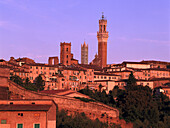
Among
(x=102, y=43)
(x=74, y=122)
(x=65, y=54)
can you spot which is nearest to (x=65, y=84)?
(x=65, y=54)

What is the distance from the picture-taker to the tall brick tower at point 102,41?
158 meters

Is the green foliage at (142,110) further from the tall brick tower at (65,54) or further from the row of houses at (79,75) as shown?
the tall brick tower at (65,54)

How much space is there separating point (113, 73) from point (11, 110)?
218 feet

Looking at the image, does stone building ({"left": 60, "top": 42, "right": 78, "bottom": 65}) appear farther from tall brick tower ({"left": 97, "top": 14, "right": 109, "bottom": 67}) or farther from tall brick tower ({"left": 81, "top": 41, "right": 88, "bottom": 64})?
tall brick tower ({"left": 81, "top": 41, "right": 88, "bottom": 64})

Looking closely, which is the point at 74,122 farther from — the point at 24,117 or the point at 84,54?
the point at 84,54

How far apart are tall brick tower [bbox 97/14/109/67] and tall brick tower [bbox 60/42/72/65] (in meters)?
31.5

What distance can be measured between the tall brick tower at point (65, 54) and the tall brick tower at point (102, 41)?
31.5 meters

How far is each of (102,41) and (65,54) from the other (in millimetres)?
38053

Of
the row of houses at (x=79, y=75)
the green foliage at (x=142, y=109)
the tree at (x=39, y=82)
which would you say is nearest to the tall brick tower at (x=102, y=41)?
the row of houses at (x=79, y=75)

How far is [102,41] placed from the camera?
16038 centimetres

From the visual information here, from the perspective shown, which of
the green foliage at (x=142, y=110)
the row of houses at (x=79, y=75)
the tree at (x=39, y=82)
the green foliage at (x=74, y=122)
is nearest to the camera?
the green foliage at (x=74, y=122)

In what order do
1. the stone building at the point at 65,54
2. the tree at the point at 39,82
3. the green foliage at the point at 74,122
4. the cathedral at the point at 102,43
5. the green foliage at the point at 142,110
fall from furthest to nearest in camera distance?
the cathedral at the point at 102,43
the stone building at the point at 65,54
the tree at the point at 39,82
the green foliage at the point at 142,110
the green foliage at the point at 74,122

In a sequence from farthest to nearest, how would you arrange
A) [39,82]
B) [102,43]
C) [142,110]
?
[102,43]
[39,82]
[142,110]

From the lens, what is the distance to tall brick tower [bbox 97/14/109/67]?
6219 inches
